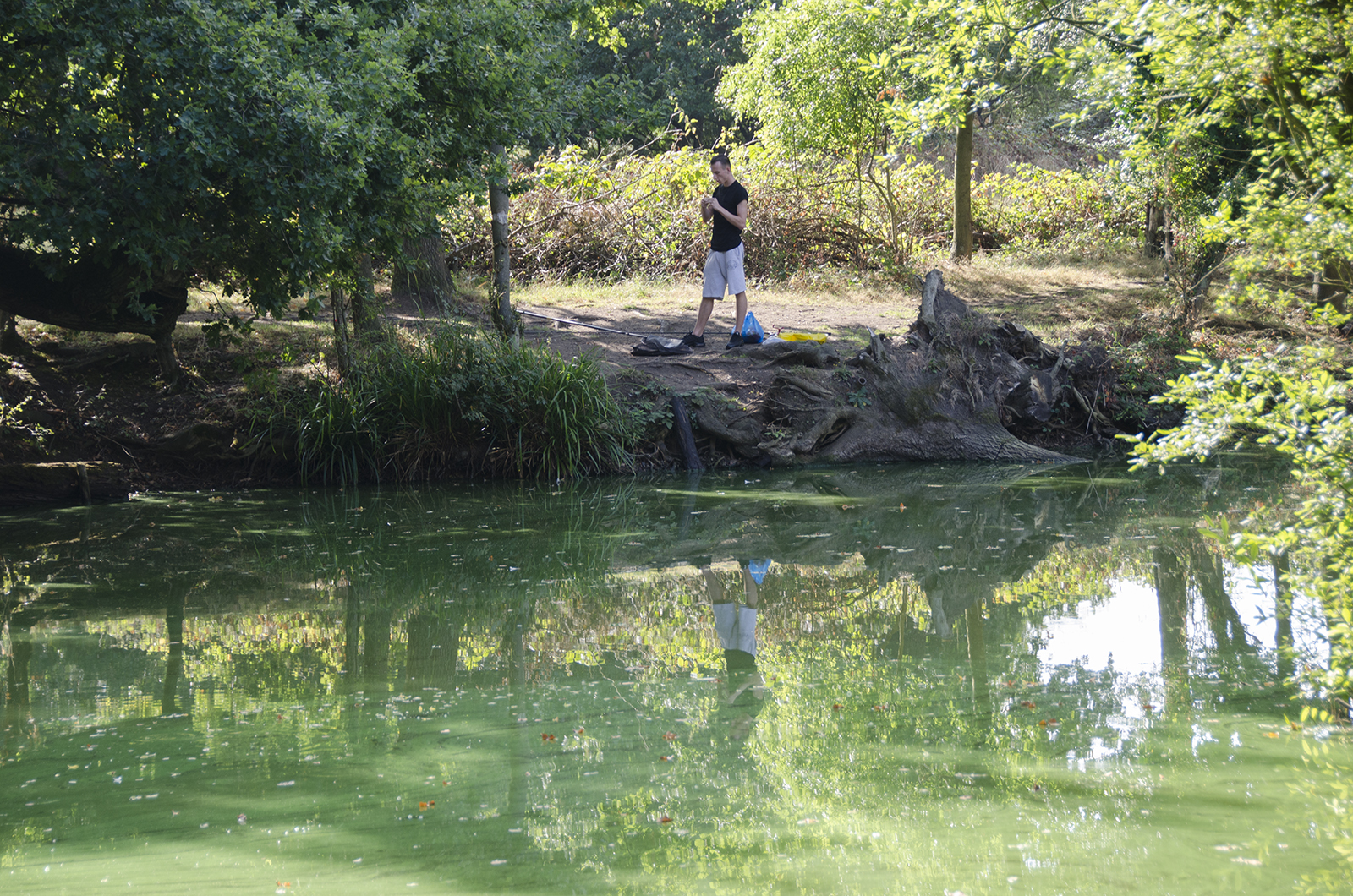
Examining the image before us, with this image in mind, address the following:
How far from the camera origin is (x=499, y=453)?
11.1 metres

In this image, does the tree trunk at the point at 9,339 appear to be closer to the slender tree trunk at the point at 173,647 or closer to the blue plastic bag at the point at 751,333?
the slender tree trunk at the point at 173,647

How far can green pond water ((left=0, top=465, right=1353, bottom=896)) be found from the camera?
10.4 feet

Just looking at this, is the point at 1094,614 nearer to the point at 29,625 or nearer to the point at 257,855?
the point at 257,855

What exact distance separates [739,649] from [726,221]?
7148mm

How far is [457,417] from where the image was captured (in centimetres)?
1101

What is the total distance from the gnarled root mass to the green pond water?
134 inches

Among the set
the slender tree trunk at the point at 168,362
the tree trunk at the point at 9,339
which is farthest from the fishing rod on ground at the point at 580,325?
the tree trunk at the point at 9,339

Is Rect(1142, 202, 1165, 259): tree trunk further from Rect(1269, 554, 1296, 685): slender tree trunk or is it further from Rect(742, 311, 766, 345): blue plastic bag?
Rect(1269, 554, 1296, 685): slender tree trunk

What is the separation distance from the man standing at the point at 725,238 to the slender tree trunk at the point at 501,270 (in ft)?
7.09

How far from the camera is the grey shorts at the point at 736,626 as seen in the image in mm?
5500

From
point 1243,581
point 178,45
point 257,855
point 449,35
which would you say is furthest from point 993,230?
point 257,855

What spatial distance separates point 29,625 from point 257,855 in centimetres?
357

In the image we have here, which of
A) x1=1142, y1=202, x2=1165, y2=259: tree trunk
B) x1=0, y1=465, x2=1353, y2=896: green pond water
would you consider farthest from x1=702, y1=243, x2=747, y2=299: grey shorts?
x1=1142, y1=202, x2=1165, y2=259: tree trunk

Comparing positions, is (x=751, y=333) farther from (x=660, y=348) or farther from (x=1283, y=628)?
(x=1283, y=628)
